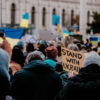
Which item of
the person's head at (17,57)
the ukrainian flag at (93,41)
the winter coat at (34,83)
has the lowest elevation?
the ukrainian flag at (93,41)

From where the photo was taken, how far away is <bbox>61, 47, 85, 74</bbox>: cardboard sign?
5930mm

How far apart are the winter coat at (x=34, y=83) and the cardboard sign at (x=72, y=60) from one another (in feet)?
3.40

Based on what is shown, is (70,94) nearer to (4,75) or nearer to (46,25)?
(4,75)

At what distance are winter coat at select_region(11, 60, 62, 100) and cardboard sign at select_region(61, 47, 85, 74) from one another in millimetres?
1038

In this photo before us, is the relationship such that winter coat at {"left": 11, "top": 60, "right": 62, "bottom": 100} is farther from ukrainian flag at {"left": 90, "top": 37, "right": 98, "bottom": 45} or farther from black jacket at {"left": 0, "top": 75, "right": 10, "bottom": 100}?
ukrainian flag at {"left": 90, "top": 37, "right": 98, "bottom": 45}

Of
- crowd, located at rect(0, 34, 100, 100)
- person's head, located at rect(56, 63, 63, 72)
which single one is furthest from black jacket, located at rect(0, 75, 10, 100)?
person's head, located at rect(56, 63, 63, 72)

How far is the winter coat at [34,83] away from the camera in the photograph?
4.89 metres

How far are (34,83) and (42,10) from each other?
48704 mm

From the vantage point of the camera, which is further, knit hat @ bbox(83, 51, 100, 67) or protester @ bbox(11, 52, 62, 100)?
protester @ bbox(11, 52, 62, 100)

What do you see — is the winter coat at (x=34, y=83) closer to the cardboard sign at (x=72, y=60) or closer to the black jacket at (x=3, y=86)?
the black jacket at (x=3, y=86)

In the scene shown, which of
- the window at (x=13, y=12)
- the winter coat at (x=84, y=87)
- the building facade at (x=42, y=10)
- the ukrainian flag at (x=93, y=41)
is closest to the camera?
the winter coat at (x=84, y=87)

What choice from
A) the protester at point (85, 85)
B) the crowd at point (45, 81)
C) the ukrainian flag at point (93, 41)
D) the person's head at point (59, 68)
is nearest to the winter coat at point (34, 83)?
the crowd at point (45, 81)

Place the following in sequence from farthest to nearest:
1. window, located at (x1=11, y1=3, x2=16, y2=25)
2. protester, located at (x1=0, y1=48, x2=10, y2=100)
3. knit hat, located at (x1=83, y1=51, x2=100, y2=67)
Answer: window, located at (x1=11, y1=3, x2=16, y2=25)
protester, located at (x1=0, y1=48, x2=10, y2=100)
knit hat, located at (x1=83, y1=51, x2=100, y2=67)

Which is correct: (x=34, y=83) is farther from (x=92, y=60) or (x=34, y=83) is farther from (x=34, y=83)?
(x=92, y=60)
